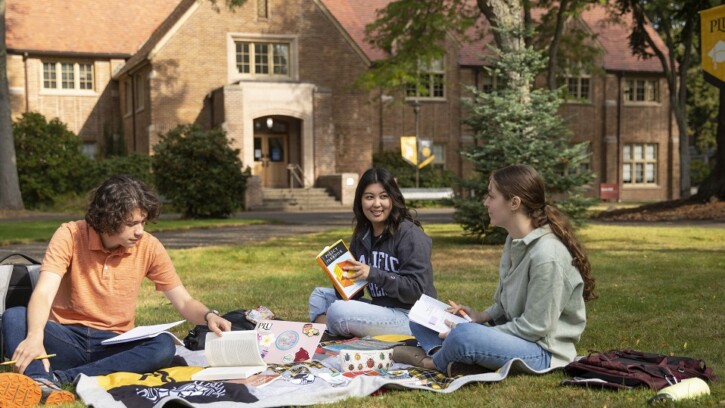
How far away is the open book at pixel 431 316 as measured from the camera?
5.13 m

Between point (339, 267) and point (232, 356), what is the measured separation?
4.12 feet

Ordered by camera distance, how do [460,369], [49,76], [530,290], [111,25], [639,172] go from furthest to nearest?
[639,172] < [111,25] < [49,76] < [460,369] < [530,290]

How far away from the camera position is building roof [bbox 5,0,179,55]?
111 ft

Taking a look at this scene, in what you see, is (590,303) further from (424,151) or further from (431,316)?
(424,151)

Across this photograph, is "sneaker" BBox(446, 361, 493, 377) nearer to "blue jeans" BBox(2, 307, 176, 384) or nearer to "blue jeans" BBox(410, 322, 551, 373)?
"blue jeans" BBox(410, 322, 551, 373)

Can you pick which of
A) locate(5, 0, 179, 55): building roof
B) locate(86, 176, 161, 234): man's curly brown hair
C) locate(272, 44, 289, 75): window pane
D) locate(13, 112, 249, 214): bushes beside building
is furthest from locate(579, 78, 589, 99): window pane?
locate(86, 176, 161, 234): man's curly brown hair

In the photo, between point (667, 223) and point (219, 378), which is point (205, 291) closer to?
point (219, 378)

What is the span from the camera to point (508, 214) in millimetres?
4898

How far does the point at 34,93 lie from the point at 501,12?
23.8 metres

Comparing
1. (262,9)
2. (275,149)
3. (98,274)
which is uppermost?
(262,9)

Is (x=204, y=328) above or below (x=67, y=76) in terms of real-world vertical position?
below

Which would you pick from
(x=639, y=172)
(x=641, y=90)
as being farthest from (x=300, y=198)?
(x=641, y=90)

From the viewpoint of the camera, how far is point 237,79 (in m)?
31.8

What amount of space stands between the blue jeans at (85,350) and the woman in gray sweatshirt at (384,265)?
1.43 meters
